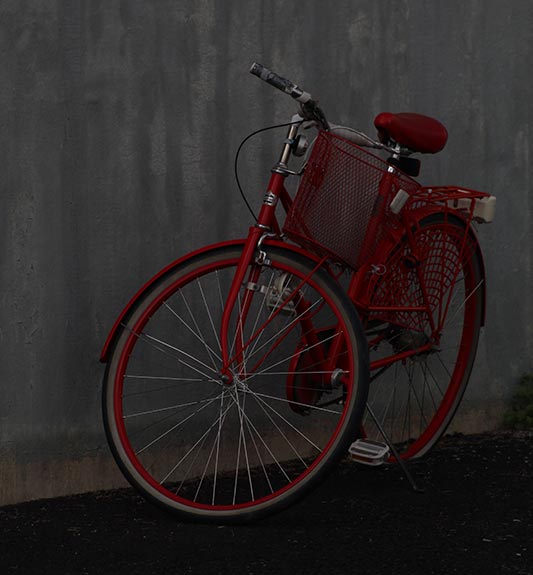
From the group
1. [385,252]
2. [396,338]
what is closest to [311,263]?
[385,252]

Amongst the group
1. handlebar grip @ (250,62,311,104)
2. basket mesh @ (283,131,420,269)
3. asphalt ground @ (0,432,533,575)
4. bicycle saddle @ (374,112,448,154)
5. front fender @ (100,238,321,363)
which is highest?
handlebar grip @ (250,62,311,104)

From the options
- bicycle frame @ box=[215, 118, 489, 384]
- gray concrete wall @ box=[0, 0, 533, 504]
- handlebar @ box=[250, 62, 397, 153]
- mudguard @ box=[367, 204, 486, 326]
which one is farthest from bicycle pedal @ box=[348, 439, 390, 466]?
handlebar @ box=[250, 62, 397, 153]

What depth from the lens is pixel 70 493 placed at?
14.4ft

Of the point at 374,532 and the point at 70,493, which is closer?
the point at 374,532

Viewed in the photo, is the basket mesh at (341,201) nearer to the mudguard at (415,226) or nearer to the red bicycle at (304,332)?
the red bicycle at (304,332)

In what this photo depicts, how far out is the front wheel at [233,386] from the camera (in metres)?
3.97

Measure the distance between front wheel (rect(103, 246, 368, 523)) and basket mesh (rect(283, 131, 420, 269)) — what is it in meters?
0.12

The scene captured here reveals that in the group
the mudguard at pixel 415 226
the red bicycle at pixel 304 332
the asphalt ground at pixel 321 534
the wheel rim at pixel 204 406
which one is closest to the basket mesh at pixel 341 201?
the red bicycle at pixel 304 332

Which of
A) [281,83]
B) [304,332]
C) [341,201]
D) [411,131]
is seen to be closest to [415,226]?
[411,131]

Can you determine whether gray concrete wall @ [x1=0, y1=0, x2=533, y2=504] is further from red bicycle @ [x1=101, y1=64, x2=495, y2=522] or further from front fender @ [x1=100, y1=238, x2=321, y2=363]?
front fender @ [x1=100, y1=238, x2=321, y2=363]

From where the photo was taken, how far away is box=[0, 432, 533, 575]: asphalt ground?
11.7 ft

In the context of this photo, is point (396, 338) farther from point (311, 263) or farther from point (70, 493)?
point (70, 493)

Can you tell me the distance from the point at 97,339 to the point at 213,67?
118 centimetres

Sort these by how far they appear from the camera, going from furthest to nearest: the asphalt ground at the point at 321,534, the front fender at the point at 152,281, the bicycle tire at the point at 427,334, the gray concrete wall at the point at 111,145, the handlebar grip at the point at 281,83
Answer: the bicycle tire at the point at 427,334 < the gray concrete wall at the point at 111,145 < the front fender at the point at 152,281 < the handlebar grip at the point at 281,83 < the asphalt ground at the point at 321,534
